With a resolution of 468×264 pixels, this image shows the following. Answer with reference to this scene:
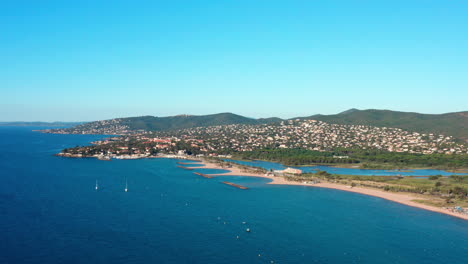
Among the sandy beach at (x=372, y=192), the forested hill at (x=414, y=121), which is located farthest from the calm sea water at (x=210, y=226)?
the forested hill at (x=414, y=121)

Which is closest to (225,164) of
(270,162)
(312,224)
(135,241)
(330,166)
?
(270,162)

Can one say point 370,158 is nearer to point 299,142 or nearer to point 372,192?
point 299,142

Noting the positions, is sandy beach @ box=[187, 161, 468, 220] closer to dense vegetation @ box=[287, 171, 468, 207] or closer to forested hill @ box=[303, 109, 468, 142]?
dense vegetation @ box=[287, 171, 468, 207]

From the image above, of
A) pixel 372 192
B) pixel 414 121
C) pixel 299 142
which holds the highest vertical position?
pixel 414 121

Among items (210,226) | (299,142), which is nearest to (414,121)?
(299,142)

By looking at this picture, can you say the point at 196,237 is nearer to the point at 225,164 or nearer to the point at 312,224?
the point at 312,224

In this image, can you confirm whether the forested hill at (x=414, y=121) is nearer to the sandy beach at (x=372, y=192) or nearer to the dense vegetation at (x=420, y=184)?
the dense vegetation at (x=420, y=184)

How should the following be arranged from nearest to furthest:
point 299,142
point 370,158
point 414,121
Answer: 1. point 370,158
2. point 299,142
3. point 414,121

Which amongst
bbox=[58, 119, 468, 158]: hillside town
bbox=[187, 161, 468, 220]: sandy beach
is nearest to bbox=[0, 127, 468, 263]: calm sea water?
bbox=[187, 161, 468, 220]: sandy beach
